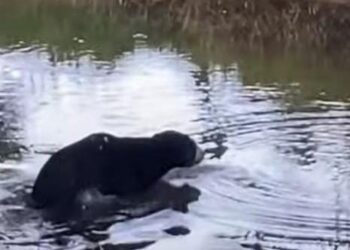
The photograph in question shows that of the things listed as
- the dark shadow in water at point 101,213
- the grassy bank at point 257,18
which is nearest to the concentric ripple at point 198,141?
the dark shadow in water at point 101,213

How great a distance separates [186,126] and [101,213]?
917 millimetres

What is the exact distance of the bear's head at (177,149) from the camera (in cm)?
362

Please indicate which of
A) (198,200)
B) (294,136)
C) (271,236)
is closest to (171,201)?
(198,200)

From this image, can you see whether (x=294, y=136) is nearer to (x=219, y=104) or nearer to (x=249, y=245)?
(x=219, y=104)

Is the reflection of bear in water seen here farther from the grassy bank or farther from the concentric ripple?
the grassy bank

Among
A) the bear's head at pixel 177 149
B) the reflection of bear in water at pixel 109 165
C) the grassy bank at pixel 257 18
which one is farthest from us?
the grassy bank at pixel 257 18

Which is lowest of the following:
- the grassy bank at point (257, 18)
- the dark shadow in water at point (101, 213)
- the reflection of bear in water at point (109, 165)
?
the dark shadow in water at point (101, 213)

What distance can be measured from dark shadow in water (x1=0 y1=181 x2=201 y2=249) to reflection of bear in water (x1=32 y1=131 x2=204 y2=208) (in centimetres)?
4

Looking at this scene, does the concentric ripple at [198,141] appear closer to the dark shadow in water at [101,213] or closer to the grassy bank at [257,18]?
the dark shadow in water at [101,213]

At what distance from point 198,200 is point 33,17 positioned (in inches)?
132

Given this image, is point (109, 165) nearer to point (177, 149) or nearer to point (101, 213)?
point (101, 213)

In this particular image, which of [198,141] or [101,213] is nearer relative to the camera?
[101,213]

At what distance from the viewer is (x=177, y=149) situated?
143 inches

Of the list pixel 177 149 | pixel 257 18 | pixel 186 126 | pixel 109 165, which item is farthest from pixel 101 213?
pixel 257 18
